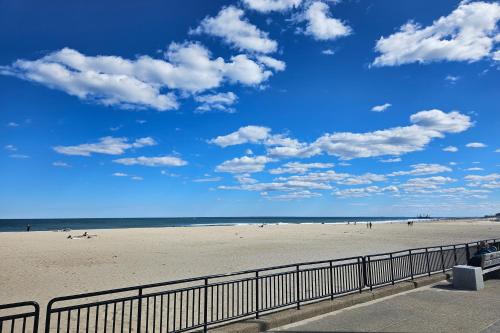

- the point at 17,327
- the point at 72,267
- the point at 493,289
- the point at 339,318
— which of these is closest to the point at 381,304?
the point at 339,318

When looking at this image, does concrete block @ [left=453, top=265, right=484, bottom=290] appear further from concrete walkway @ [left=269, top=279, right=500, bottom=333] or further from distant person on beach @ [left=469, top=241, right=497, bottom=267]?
distant person on beach @ [left=469, top=241, right=497, bottom=267]

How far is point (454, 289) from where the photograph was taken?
1059 centimetres

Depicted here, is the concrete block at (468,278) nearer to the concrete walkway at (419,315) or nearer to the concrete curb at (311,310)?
the concrete walkway at (419,315)

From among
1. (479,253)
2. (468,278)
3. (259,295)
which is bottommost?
(259,295)

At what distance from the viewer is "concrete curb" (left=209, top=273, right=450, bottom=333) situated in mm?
7148

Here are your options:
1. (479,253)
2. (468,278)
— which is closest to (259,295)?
(468,278)

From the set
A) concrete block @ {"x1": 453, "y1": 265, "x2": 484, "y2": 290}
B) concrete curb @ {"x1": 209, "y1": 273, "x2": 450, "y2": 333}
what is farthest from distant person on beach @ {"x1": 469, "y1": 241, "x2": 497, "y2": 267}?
concrete curb @ {"x1": 209, "y1": 273, "x2": 450, "y2": 333}

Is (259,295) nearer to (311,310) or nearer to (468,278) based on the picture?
(311,310)

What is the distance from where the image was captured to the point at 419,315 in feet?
26.3

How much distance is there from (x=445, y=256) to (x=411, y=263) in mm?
3343

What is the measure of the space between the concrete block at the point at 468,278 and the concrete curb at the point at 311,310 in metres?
0.94

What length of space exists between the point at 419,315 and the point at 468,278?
3556mm

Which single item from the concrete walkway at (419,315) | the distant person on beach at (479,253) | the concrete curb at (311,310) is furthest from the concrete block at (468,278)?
the distant person on beach at (479,253)

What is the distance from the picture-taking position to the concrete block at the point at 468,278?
10414mm
